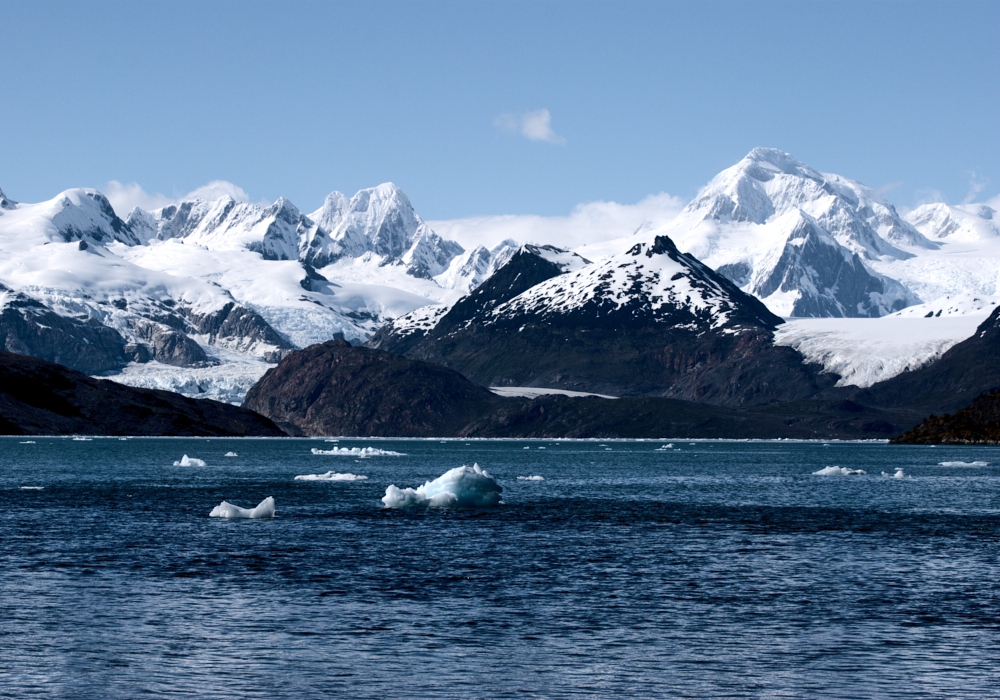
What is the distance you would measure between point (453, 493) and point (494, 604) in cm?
5441

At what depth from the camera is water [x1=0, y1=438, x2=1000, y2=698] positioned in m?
40.8

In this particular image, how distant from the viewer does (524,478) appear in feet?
581

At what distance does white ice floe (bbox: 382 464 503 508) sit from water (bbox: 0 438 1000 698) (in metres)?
2.28

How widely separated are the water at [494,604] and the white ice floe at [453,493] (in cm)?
228

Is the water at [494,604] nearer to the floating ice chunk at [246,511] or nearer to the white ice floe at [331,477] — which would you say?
the floating ice chunk at [246,511]

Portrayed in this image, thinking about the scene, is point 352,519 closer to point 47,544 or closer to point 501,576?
→ point 47,544

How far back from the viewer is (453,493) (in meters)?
110

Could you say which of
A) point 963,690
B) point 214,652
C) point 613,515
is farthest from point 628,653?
point 613,515

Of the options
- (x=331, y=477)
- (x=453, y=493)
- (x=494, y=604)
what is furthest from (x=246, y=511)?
(x=331, y=477)

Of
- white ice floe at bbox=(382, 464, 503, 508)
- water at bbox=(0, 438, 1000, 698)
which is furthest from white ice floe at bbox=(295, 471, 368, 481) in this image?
water at bbox=(0, 438, 1000, 698)

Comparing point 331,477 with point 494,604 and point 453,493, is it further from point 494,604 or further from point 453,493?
point 494,604

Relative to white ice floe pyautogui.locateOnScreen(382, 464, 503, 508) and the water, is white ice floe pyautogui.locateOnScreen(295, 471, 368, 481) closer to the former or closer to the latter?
white ice floe pyautogui.locateOnScreen(382, 464, 503, 508)

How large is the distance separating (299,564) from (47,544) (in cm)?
2000

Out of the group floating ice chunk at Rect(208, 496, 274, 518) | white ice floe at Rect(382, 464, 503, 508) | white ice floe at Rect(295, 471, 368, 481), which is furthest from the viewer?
white ice floe at Rect(295, 471, 368, 481)
